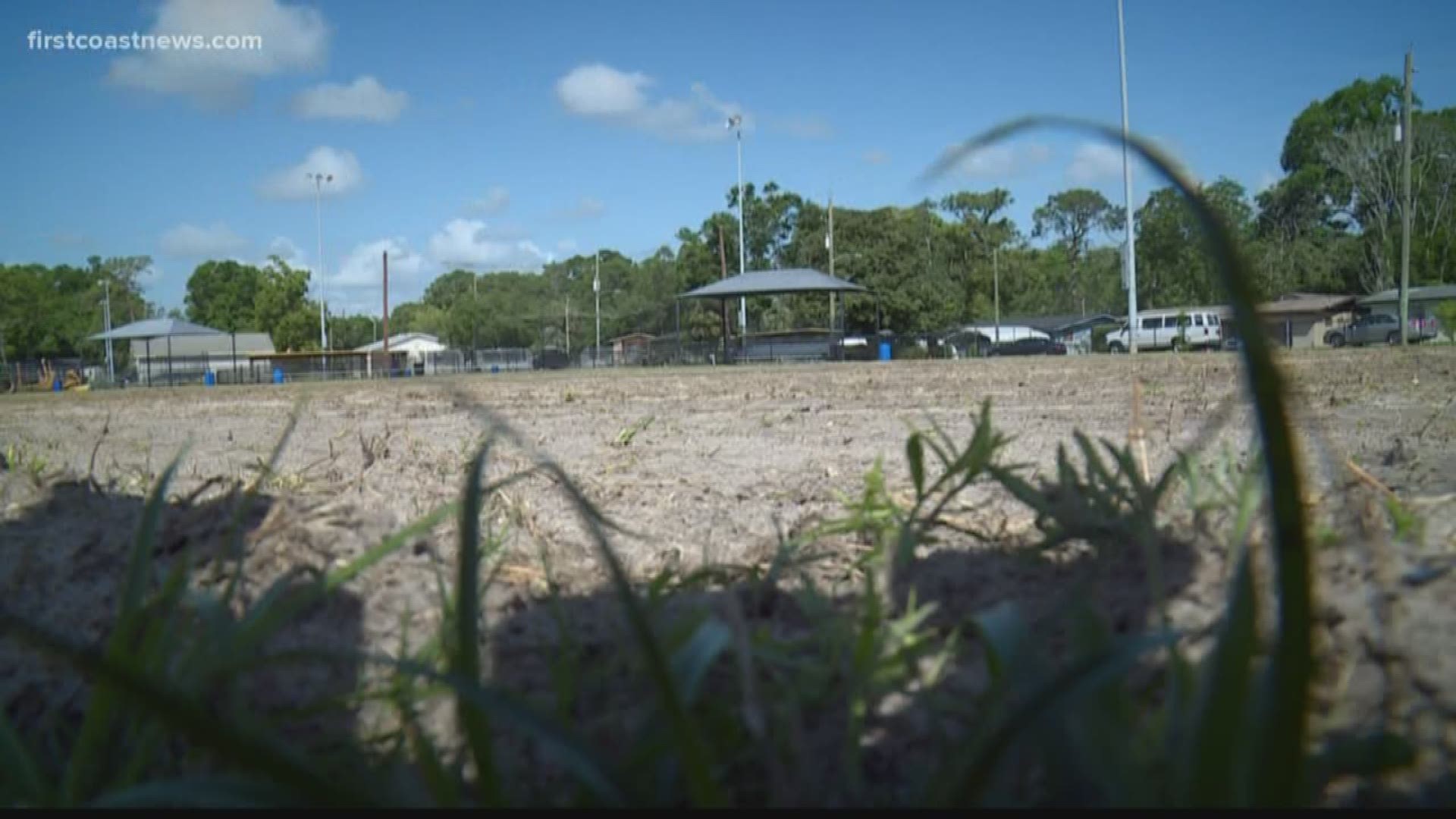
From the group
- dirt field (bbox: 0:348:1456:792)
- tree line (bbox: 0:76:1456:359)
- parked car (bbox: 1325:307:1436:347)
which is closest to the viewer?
dirt field (bbox: 0:348:1456:792)

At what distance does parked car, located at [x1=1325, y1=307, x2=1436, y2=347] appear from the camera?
3738 centimetres

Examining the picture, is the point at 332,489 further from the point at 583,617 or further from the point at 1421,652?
the point at 1421,652

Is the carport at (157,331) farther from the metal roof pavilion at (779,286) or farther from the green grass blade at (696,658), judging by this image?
the green grass blade at (696,658)

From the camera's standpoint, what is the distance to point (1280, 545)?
58 cm

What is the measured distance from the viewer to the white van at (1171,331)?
40.8 m

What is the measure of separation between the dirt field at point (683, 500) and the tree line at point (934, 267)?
1312 inches

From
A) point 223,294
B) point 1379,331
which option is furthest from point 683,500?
point 223,294

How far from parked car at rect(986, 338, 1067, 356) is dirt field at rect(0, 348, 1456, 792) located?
30884 millimetres

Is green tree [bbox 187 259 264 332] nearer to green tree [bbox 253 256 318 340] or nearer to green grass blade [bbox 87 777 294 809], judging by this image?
green tree [bbox 253 256 318 340]

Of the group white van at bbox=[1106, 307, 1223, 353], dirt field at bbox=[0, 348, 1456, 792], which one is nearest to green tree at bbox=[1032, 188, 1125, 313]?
white van at bbox=[1106, 307, 1223, 353]

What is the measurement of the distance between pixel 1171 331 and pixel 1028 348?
861cm

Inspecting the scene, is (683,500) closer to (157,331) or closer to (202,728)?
(202,728)

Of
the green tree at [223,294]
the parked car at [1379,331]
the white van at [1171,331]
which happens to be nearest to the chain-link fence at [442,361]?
the white van at [1171,331]

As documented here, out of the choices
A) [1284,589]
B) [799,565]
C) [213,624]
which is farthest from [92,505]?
[1284,589]
